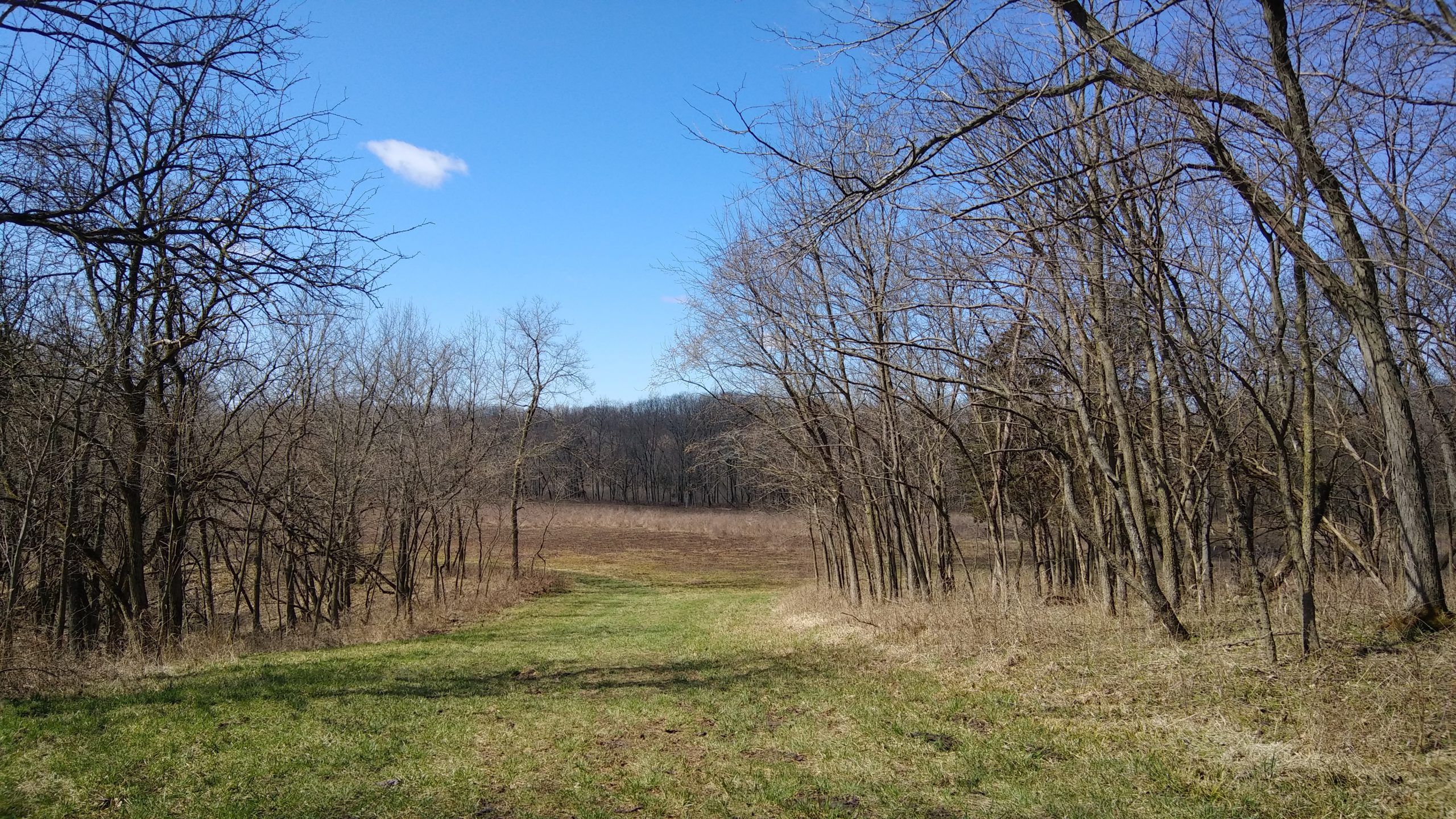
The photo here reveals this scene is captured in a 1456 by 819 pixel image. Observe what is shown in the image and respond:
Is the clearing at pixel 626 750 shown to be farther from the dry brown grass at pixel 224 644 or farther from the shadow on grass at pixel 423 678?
the dry brown grass at pixel 224 644

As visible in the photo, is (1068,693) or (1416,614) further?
(1068,693)

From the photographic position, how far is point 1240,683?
5875 millimetres

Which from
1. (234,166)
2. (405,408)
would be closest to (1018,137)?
(234,166)

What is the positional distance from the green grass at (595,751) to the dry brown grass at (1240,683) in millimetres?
244

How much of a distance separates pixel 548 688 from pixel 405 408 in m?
16.0

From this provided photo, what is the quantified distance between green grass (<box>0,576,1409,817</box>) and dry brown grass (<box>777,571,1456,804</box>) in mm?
A: 244

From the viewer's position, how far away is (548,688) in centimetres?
873

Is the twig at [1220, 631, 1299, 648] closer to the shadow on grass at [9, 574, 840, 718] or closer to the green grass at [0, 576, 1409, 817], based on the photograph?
the green grass at [0, 576, 1409, 817]

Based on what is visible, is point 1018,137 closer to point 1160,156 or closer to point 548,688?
point 1160,156

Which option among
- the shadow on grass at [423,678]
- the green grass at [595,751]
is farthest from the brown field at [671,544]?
the green grass at [595,751]

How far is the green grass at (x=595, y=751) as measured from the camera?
15.0 ft

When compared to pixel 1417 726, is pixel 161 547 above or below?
above

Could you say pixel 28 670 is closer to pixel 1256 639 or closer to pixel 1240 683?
pixel 1240 683

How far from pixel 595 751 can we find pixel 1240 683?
4.82 meters
